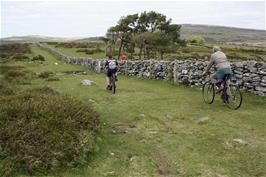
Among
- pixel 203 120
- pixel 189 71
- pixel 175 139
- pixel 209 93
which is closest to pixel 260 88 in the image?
pixel 209 93

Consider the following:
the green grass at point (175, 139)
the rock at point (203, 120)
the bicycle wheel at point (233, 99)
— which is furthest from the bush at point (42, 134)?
the bicycle wheel at point (233, 99)

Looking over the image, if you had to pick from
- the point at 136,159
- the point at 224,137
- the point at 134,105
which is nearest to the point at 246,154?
the point at 224,137

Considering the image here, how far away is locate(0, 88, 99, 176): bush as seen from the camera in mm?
7141

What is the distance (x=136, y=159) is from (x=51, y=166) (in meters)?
1.90

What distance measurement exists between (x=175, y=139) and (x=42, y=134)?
11.5ft

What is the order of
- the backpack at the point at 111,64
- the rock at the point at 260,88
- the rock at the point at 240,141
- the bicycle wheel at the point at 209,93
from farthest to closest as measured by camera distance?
the backpack at the point at 111,64 < the rock at the point at 260,88 < the bicycle wheel at the point at 209,93 < the rock at the point at 240,141

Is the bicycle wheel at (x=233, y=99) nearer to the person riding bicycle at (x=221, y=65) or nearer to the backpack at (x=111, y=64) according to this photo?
the person riding bicycle at (x=221, y=65)

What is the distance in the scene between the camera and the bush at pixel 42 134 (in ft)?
23.4

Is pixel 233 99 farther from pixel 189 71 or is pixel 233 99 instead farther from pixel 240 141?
pixel 189 71

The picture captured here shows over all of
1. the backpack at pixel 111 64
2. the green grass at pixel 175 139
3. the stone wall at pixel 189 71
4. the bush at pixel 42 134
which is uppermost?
the backpack at pixel 111 64

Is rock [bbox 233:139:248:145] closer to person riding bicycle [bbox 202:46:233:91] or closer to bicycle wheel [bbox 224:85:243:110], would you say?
bicycle wheel [bbox 224:85:243:110]

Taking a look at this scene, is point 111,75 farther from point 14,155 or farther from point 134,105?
point 14,155

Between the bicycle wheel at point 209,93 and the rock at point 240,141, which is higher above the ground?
the bicycle wheel at point 209,93

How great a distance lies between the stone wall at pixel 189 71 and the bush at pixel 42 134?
8000mm
